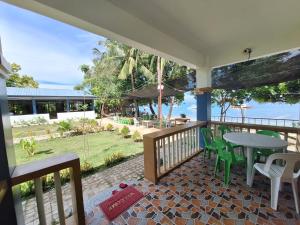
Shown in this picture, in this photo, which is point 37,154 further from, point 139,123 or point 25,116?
point 25,116

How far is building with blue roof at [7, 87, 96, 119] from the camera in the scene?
11.0 m

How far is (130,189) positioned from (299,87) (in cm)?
737

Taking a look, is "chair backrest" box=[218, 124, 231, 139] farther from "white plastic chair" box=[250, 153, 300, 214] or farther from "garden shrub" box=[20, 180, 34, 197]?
"garden shrub" box=[20, 180, 34, 197]

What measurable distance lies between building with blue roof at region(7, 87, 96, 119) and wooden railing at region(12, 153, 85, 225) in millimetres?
9086

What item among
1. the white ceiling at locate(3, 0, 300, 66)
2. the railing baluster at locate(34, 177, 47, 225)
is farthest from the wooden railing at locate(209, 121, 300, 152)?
the railing baluster at locate(34, 177, 47, 225)

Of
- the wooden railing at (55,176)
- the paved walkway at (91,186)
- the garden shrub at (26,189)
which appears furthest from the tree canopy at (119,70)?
the wooden railing at (55,176)

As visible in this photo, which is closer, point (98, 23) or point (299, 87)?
point (98, 23)

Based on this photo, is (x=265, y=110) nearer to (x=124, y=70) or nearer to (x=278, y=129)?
(x=278, y=129)

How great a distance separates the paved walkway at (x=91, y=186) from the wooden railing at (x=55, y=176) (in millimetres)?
667

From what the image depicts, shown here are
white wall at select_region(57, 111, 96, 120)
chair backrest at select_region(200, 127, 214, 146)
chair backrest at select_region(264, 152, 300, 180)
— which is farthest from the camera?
white wall at select_region(57, 111, 96, 120)

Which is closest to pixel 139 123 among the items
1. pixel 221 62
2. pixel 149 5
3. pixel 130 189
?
pixel 221 62

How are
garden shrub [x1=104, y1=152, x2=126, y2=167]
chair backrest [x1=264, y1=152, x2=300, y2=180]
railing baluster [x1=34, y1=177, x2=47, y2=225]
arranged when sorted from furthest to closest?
1. garden shrub [x1=104, y1=152, x2=126, y2=167]
2. chair backrest [x1=264, y1=152, x2=300, y2=180]
3. railing baluster [x1=34, y1=177, x2=47, y2=225]

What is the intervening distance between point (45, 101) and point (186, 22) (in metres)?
13.7

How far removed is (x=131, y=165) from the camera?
3900 mm
